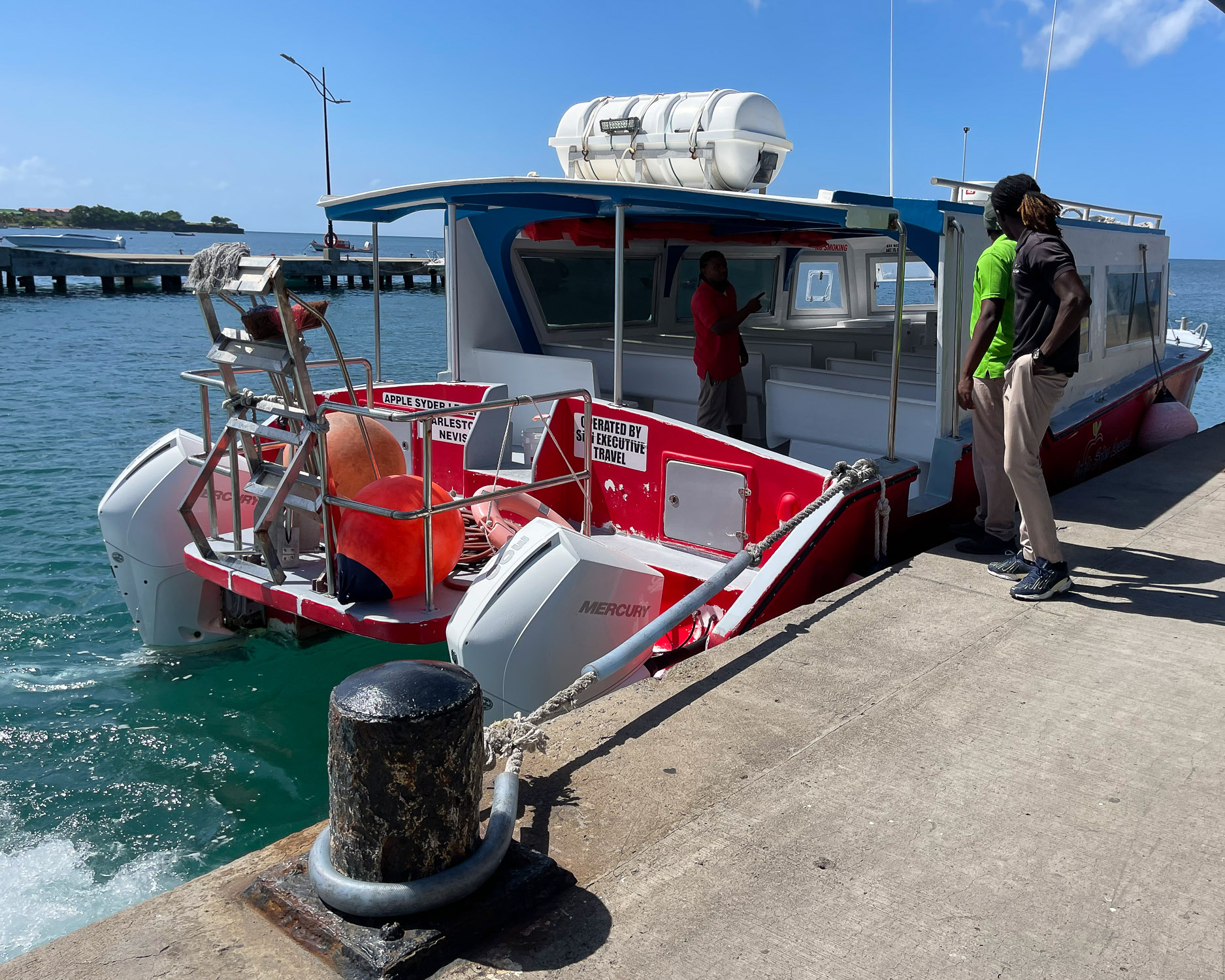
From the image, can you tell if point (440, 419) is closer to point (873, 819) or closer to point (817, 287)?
point (873, 819)

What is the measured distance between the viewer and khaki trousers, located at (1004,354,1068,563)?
4602 mm

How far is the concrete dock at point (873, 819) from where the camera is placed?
7.57 feet

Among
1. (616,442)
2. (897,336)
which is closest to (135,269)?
(616,442)

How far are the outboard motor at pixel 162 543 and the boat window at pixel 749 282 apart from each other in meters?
5.58

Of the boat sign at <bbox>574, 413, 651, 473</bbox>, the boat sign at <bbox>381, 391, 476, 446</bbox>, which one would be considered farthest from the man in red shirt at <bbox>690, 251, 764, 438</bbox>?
the boat sign at <bbox>381, 391, 476, 446</bbox>

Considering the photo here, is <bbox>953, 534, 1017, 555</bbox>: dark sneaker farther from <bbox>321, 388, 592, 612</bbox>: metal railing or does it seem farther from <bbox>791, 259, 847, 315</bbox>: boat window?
<bbox>791, 259, 847, 315</bbox>: boat window

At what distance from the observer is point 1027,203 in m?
4.62

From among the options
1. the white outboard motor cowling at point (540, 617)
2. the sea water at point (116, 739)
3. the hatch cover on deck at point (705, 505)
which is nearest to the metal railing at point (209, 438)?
the sea water at point (116, 739)

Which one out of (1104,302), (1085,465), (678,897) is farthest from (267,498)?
(1104,302)

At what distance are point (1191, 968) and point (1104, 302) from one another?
667 cm

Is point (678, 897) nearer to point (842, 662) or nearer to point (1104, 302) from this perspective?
point (842, 662)

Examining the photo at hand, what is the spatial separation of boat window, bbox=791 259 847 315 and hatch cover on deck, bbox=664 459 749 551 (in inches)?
249

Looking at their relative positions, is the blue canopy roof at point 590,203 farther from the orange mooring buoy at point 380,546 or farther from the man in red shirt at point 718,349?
the orange mooring buoy at point 380,546

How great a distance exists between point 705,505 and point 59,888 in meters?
3.62
